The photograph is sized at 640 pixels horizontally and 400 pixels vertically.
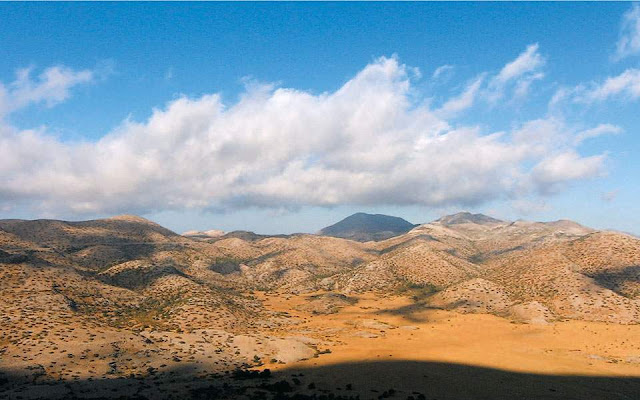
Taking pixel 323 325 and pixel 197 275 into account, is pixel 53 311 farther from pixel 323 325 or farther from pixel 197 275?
pixel 197 275

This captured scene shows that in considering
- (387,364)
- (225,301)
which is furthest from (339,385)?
(225,301)

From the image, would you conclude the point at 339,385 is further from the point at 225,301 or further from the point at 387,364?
the point at 225,301

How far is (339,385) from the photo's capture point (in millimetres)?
52812

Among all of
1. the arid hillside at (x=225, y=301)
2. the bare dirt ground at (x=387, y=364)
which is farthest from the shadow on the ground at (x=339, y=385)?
the arid hillside at (x=225, y=301)

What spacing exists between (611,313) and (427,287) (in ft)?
190

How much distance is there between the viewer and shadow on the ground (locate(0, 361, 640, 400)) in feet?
157

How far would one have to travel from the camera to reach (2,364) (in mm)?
54281

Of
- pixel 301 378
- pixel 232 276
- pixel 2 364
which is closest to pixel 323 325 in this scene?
pixel 301 378

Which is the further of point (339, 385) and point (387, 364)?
point (387, 364)

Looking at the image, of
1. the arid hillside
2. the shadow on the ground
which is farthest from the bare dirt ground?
the arid hillside

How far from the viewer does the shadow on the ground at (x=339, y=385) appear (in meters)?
47.8

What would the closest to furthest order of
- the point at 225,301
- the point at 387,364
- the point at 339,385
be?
the point at 339,385, the point at 387,364, the point at 225,301

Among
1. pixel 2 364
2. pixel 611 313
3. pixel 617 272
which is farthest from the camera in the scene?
pixel 617 272

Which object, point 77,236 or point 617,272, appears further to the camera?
point 77,236
